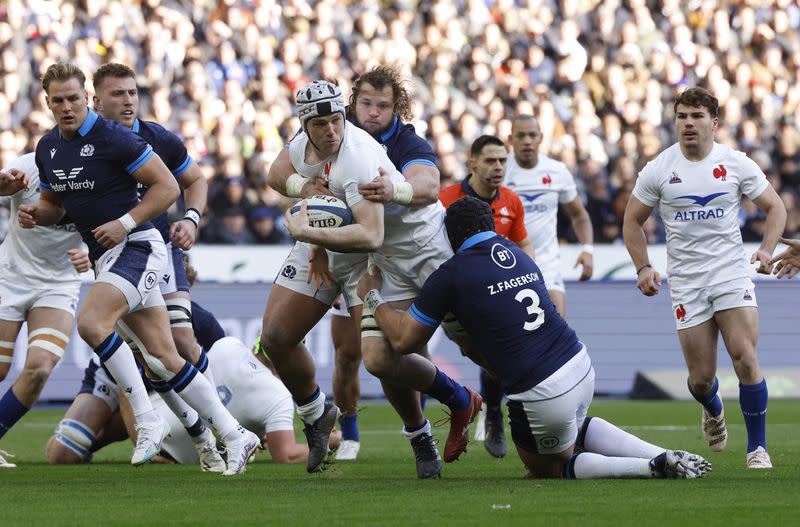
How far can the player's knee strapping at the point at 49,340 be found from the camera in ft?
32.9

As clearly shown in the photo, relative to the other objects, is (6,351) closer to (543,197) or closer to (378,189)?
(378,189)

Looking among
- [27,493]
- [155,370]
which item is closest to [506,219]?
[155,370]

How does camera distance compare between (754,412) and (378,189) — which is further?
(754,412)

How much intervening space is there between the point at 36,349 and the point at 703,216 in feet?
15.8

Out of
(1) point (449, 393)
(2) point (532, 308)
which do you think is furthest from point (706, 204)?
(1) point (449, 393)

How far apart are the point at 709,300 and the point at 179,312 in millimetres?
3782

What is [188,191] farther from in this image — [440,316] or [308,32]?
[308,32]

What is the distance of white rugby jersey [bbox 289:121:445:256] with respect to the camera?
805cm

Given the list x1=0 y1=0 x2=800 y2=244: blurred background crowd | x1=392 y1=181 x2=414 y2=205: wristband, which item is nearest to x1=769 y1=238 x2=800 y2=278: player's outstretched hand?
x1=392 y1=181 x2=414 y2=205: wristband

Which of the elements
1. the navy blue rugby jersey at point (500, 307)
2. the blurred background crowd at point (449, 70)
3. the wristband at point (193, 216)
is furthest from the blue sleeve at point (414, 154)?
the blurred background crowd at point (449, 70)

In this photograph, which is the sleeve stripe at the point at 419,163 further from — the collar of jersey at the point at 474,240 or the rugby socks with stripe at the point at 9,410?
the rugby socks with stripe at the point at 9,410

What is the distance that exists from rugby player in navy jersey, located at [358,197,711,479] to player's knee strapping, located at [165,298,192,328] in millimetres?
2487

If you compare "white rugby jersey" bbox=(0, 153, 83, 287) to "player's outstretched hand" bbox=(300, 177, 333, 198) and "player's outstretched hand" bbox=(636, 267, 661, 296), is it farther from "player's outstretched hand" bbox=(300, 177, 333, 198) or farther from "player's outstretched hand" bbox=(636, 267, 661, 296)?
"player's outstretched hand" bbox=(636, 267, 661, 296)

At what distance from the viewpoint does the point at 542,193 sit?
13289mm
